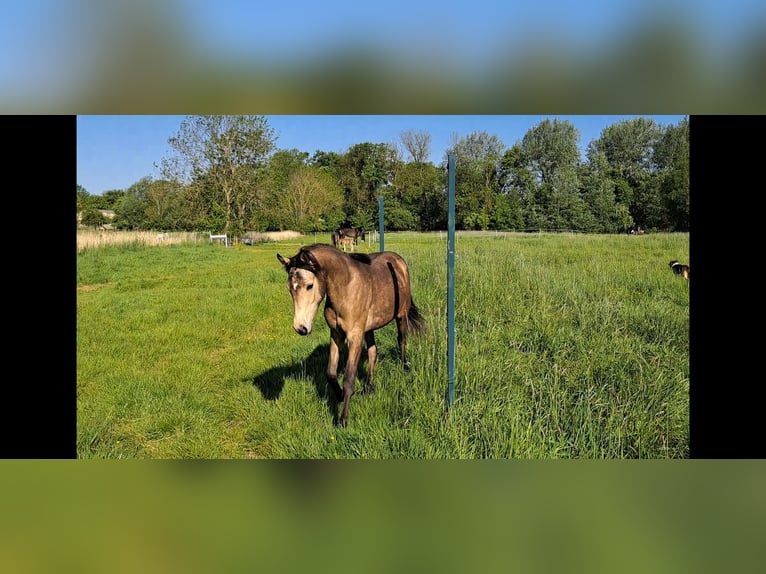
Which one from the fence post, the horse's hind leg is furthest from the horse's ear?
the horse's hind leg

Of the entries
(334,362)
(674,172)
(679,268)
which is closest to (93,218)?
(334,362)

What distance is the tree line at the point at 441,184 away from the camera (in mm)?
3801

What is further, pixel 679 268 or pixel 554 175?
pixel 679 268

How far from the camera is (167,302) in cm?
502

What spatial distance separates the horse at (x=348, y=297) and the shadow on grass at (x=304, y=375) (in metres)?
0.29

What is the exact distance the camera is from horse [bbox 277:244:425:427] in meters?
2.22

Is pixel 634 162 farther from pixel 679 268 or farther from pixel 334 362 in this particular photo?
pixel 334 362

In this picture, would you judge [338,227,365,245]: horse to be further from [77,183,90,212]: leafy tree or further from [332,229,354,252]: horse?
[77,183,90,212]: leafy tree

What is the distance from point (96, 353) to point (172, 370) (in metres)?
1.01

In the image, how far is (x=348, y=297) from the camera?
2.65 meters

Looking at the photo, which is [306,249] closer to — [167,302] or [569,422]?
[569,422]

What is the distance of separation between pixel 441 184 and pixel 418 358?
1.70 metres
